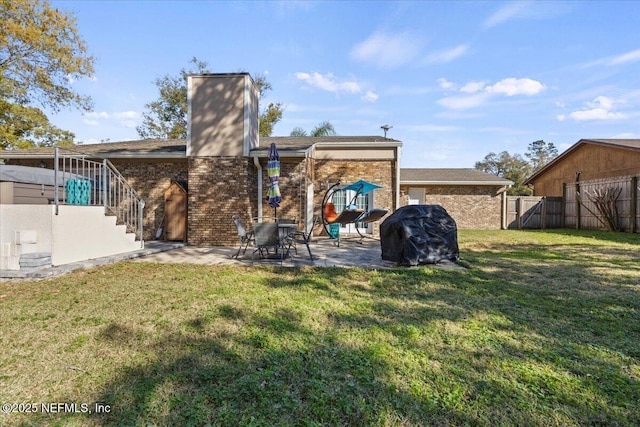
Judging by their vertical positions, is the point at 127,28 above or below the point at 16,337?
above

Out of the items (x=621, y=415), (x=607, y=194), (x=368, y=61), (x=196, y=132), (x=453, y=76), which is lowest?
(x=621, y=415)

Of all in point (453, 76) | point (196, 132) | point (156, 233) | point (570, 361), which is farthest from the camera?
point (453, 76)

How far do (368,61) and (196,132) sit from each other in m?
8.50

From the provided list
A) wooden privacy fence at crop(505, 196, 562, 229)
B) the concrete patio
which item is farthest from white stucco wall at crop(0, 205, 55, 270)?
wooden privacy fence at crop(505, 196, 562, 229)

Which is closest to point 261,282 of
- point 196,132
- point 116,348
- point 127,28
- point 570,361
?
point 116,348

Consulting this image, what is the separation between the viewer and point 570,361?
253 centimetres

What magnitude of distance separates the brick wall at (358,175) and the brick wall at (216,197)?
354 centimetres

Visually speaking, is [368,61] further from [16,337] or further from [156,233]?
[16,337]

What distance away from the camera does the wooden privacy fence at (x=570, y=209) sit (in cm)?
1425

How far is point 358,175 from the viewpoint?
12.4 meters

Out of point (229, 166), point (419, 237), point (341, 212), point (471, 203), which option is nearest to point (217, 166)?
point (229, 166)

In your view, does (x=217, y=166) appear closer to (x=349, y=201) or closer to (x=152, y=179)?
(x=152, y=179)

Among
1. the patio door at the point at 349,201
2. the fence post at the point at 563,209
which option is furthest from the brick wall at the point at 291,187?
the fence post at the point at 563,209

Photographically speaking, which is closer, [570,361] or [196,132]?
[570,361]
